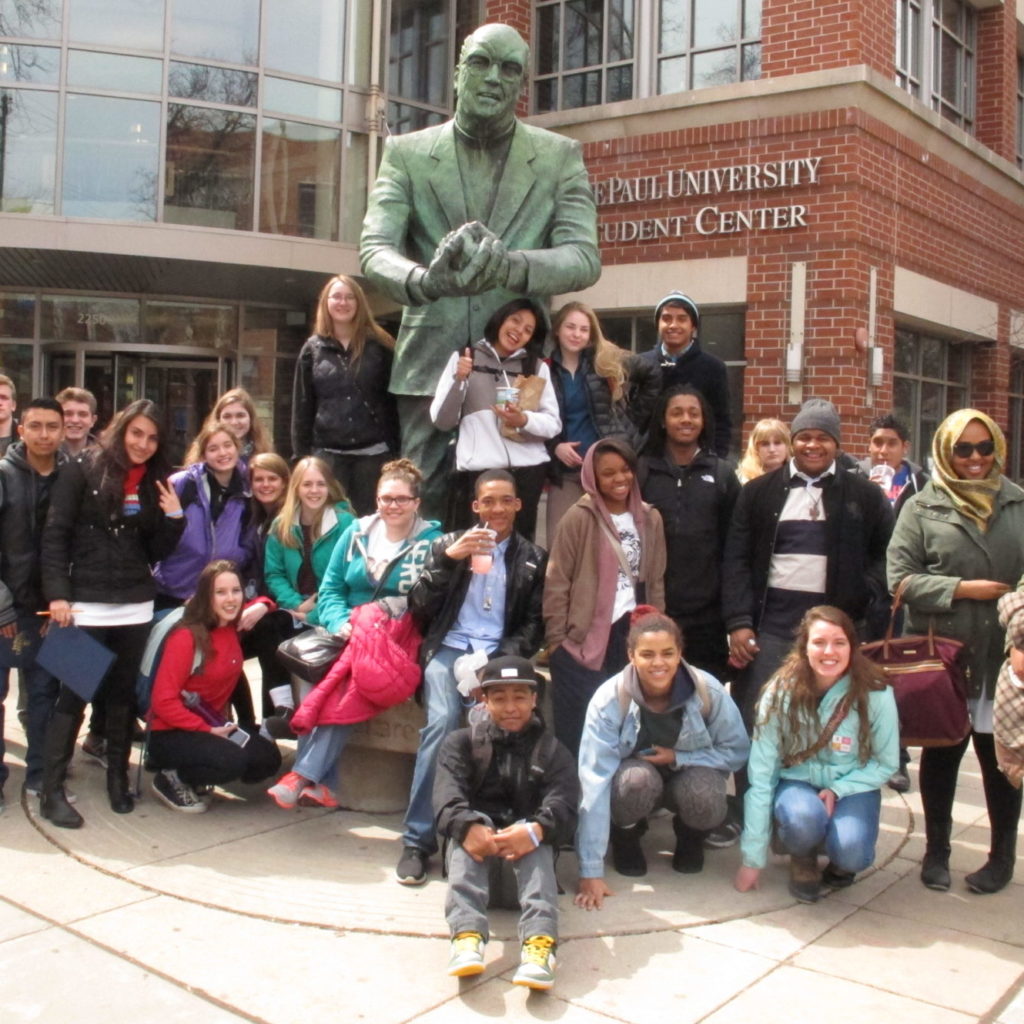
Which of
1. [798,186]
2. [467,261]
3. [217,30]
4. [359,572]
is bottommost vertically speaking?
[359,572]

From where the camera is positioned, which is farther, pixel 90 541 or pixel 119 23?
pixel 119 23

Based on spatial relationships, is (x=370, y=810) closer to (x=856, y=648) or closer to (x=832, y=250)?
(x=856, y=648)

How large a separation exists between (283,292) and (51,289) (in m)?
2.68

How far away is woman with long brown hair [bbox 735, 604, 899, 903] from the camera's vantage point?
406 centimetres

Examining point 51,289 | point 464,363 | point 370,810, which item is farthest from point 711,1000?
point 51,289

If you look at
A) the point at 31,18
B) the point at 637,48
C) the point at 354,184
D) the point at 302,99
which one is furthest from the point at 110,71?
the point at 637,48

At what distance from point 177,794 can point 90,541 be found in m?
1.09

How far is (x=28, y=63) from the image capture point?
12609mm

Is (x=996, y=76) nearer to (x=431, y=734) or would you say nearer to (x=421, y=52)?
(x=421, y=52)

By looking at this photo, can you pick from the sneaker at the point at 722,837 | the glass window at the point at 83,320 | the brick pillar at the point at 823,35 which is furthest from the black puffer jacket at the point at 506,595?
the glass window at the point at 83,320

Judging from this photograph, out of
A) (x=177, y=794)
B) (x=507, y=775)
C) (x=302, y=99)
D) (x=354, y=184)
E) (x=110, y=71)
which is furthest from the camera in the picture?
(x=354, y=184)

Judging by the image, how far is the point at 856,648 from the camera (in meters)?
4.16

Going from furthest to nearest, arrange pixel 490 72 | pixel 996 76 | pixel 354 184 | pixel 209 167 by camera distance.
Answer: pixel 996 76, pixel 354 184, pixel 209 167, pixel 490 72

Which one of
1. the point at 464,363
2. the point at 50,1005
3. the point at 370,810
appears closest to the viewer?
the point at 50,1005
